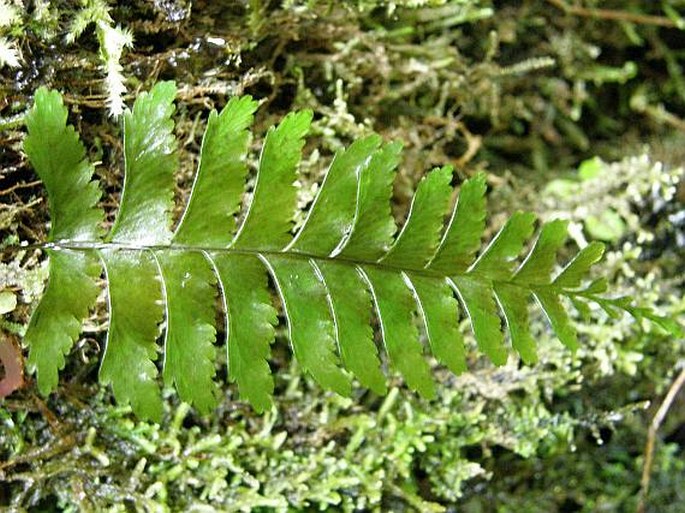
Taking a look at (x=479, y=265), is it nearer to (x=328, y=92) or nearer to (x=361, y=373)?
(x=361, y=373)

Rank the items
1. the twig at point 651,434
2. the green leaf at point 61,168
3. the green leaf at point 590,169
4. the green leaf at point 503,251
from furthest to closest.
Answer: the green leaf at point 590,169, the twig at point 651,434, the green leaf at point 503,251, the green leaf at point 61,168

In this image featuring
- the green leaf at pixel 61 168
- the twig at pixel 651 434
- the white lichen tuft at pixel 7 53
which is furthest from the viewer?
the twig at pixel 651 434

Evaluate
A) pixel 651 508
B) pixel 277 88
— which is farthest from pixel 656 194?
pixel 277 88

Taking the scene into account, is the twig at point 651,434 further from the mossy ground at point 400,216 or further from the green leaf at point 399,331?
the green leaf at point 399,331

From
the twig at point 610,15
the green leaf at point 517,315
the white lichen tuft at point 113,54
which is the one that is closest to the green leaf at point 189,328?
the white lichen tuft at point 113,54

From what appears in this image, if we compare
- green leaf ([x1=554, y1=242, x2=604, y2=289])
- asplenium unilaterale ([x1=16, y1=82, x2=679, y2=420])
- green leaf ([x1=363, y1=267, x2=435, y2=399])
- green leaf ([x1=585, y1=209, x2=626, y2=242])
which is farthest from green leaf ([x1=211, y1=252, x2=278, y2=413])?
green leaf ([x1=585, y1=209, x2=626, y2=242])

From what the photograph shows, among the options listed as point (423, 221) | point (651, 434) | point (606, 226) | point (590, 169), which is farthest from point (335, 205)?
point (651, 434)
